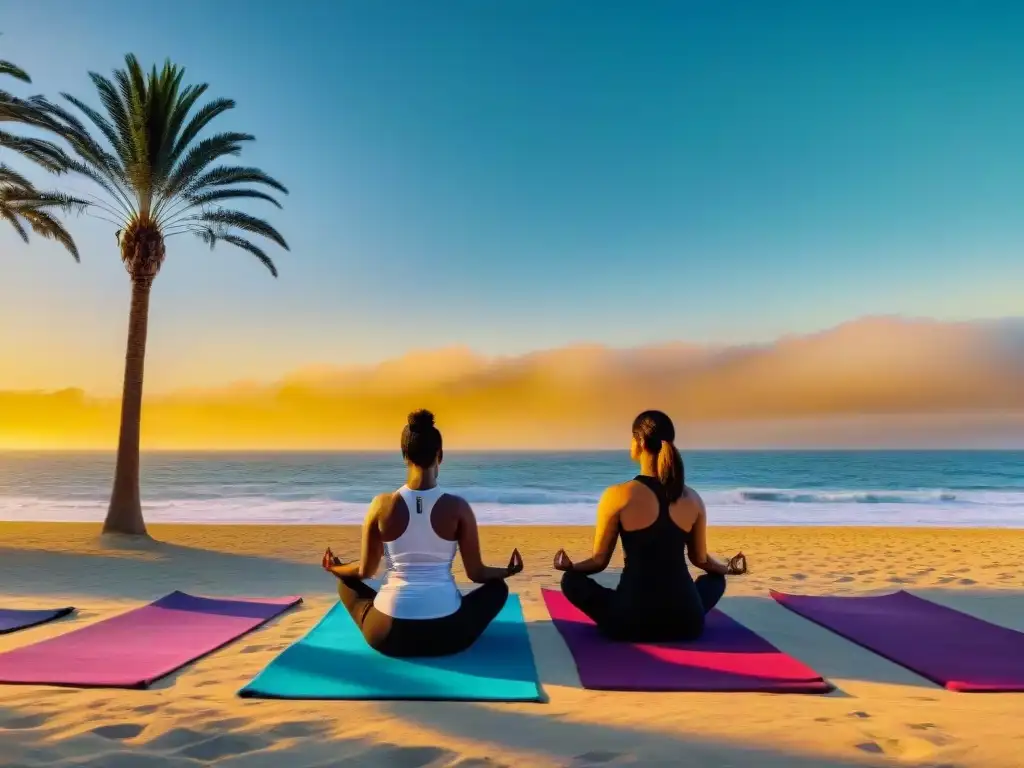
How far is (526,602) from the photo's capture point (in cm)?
639

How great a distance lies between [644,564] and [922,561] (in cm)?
724

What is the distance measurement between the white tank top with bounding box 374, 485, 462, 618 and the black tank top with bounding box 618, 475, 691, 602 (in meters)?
1.06

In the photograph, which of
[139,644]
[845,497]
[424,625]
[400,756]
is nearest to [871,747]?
[400,756]

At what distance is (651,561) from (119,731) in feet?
9.01

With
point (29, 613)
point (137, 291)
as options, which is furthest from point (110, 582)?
point (137, 291)

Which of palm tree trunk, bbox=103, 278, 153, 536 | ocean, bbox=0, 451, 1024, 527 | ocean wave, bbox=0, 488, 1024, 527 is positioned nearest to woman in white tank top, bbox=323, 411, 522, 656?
palm tree trunk, bbox=103, 278, 153, 536

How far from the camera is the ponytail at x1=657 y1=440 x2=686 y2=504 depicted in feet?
14.1

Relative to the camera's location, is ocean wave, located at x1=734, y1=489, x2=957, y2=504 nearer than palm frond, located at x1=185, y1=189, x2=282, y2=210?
No

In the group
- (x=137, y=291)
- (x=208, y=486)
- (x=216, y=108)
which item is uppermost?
(x=216, y=108)

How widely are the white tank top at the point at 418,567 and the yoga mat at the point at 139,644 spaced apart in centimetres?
127

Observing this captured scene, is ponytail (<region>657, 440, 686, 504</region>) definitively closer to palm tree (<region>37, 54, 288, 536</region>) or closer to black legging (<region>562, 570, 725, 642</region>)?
black legging (<region>562, 570, 725, 642</region>)

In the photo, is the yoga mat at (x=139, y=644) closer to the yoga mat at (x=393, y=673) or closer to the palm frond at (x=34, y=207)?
the yoga mat at (x=393, y=673)

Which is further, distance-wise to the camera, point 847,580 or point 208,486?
point 208,486

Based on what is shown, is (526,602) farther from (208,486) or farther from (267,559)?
(208,486)
